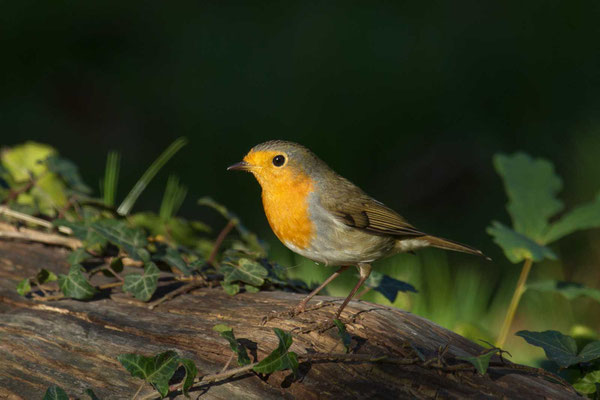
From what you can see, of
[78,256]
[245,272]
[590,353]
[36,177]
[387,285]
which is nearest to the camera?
[590,353]

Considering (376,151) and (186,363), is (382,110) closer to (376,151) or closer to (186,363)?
(376,151)

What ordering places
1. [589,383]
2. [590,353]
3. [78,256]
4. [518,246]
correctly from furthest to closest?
[78,256], [518,246], [589,383], [590,353]

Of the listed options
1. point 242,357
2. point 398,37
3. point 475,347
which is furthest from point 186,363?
point 398,37

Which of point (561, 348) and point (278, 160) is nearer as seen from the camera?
point (561, 348)

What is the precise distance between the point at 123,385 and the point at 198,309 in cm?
56

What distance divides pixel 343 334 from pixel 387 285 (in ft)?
2.65

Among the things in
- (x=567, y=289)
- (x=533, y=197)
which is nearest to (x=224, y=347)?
(x=567, y=289)

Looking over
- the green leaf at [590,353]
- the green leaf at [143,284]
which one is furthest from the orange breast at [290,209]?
the green leaf at [590,353]

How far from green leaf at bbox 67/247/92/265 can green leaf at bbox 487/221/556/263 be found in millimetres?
1722

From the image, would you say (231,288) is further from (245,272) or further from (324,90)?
(324,90)

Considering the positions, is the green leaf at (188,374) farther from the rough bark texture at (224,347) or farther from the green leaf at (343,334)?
the green leaf at (343,334)

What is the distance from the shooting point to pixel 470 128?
6398 millimetres

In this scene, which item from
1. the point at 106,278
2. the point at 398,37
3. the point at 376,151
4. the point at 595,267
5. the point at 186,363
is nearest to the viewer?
the point at 186,363

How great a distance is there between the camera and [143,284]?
2824mm
